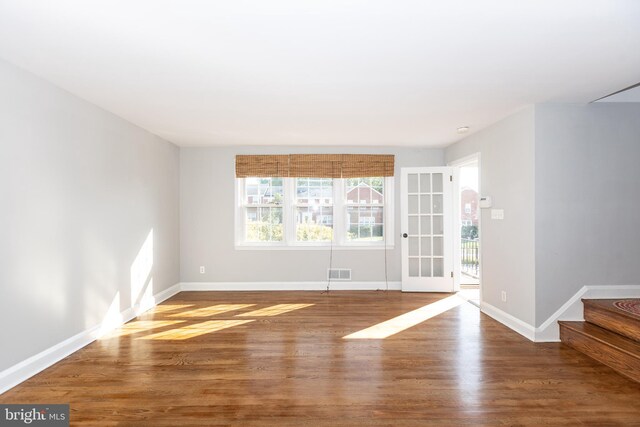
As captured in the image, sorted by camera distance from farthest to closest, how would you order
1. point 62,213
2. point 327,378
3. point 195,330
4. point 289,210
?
1. point 289,210
2. point 195,330
3. point 62,213
4. point 327,378

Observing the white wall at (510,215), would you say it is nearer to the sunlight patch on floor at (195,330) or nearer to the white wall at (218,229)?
the white wall at (218,229)

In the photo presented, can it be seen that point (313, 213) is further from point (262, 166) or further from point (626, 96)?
point (626, 96)

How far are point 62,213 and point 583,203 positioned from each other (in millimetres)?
4981

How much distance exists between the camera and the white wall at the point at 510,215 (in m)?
3.72

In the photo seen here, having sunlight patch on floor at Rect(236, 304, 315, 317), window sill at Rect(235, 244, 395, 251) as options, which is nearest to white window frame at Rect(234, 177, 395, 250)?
window sill at Rect(235, 244, 395, 251)

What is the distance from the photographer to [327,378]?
2809mm

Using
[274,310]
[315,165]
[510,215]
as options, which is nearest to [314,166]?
[315,165]

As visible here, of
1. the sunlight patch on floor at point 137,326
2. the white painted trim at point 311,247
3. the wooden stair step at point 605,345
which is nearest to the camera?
the wooden stair step at point 605,345

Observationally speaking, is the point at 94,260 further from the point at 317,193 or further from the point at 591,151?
the point at 591,151

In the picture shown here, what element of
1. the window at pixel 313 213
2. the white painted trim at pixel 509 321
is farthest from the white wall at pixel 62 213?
the white painted trim at pixel 509 321

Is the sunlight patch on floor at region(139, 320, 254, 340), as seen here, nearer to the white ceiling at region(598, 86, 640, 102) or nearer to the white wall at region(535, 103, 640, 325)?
the white wall at region(535, 103, 640, 325)

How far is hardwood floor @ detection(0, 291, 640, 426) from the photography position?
2.31m

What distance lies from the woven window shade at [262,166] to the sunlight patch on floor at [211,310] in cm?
212

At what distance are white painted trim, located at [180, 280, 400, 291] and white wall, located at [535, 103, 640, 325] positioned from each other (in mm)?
2730
